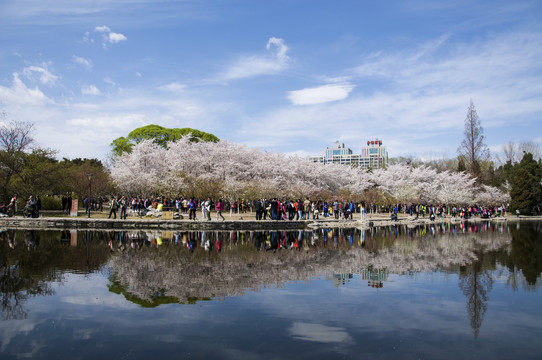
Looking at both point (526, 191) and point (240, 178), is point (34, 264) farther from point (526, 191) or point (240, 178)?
point (526, 191)

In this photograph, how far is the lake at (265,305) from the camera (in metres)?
6.26

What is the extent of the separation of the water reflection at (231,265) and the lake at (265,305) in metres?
0.06

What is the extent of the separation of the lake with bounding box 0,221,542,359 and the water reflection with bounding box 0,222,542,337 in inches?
2.2

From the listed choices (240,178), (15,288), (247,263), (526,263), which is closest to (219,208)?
(247,263)

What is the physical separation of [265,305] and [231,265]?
432 cm

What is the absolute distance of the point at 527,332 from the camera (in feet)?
23.3

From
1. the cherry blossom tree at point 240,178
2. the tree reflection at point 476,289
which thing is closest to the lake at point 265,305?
the tree reflection at point 476,289

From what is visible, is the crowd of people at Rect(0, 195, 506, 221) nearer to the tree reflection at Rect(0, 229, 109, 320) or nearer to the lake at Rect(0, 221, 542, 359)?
the tree reflection at Rect(0, 229, 109, 320)

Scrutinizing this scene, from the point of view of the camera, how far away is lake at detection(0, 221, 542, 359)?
6262mm

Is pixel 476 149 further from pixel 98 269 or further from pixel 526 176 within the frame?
pixel 98 269

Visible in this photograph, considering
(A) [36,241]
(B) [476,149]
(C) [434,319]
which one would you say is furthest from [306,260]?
(B) [476,149]

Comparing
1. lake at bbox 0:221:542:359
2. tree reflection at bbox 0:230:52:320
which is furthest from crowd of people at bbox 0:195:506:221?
tree reflection at bbox 0:230:52:320

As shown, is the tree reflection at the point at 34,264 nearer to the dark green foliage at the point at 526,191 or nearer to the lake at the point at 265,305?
the lake at the point at 265,305

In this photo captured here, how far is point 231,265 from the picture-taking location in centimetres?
1274
